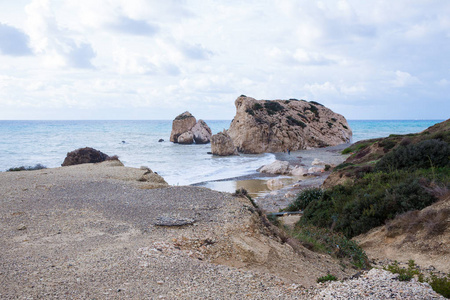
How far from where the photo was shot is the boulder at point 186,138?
192 feet

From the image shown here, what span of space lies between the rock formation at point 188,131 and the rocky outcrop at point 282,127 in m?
12.7

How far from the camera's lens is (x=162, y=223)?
6863 millimetres

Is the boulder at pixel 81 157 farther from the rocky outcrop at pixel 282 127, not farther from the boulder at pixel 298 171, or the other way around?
the rocky outcrop at pixel 282 127

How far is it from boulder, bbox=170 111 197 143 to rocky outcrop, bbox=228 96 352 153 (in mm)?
13840

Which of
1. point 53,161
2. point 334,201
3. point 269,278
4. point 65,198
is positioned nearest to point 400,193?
point 334,201

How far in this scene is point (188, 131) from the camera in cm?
6000

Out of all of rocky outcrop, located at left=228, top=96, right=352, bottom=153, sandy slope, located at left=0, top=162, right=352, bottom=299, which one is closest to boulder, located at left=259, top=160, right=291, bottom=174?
rocky outcrop, located at left=228, top=96, right=352, bottom=153

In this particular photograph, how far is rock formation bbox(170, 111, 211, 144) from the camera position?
194 ft

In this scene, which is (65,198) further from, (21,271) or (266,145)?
(266,145)

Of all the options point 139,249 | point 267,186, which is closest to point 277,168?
point 267,186

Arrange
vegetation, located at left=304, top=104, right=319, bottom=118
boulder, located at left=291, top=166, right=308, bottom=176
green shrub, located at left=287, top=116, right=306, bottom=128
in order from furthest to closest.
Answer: vegetation, located at left=304, top=104, right=319, bottom=118, green shrub, located at left=287, top=116, right=306, bottom=128, boulder, located at left=291, top=166, right=308, bottom=176

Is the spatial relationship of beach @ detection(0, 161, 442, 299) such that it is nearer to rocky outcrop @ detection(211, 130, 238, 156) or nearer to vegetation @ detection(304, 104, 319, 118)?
rocky outcrop @ detection(211, 130, 238, 156)

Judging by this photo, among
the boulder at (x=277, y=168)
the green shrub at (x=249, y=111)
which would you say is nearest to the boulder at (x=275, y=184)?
the boulder at (x=277, y=168)

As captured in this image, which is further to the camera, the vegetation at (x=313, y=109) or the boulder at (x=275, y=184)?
the vegetation at (x=313, y=109)
